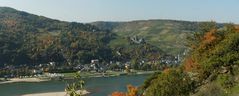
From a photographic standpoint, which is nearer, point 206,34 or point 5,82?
point 206,34

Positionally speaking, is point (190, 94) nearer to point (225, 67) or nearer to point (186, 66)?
point (225, 67)

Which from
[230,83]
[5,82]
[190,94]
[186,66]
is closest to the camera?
[230,83]

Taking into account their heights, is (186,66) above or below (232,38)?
below

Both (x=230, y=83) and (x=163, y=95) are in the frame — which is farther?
(x=163, y=95)

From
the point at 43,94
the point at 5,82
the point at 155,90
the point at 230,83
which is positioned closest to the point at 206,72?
the point at 155,90

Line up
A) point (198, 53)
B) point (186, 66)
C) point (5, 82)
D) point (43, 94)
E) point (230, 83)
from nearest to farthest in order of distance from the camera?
point (230, 83), point (198, 53), point (186, 66), point (43, 94), point (5, 82)

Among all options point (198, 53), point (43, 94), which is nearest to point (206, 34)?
point (198, 53)

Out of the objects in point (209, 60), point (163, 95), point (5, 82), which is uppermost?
point (209, 60)

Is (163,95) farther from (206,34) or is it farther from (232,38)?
(206,34)

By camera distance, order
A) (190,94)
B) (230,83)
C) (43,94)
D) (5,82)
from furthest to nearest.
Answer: (5,82), (43,94), (190,94), (230,83)
